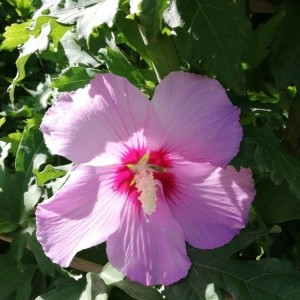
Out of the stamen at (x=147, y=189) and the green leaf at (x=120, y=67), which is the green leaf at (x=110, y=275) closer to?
the stamen at (x=147, y=189)

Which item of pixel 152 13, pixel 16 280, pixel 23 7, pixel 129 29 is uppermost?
pixel 152 13

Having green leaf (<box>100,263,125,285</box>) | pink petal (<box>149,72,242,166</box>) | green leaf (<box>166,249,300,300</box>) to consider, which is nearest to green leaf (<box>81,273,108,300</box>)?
green leaf (<box>100,263,125,285</box>)

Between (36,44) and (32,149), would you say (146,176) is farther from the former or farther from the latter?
(32,149)

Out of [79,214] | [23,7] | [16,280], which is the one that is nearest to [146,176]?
[79,214]

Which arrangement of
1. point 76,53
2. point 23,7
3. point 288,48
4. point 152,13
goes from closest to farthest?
point 152,13 < point 288,48 < point 76,53 < point 23,7

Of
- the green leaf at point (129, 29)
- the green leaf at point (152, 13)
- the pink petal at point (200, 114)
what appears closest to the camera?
the green leaf at point (152, 13)

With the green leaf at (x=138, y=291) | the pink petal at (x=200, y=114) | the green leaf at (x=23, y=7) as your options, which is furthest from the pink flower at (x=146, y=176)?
the green leaf at (x=23, y=7)

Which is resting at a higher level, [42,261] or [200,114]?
[200,114]

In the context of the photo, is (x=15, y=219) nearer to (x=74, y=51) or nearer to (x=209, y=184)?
(x=74, y=51)
